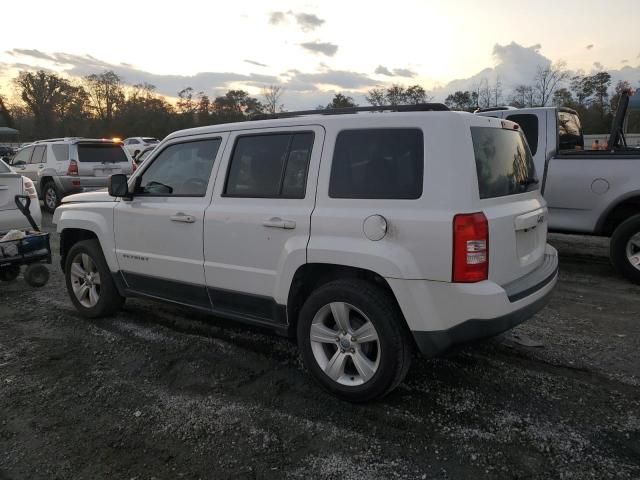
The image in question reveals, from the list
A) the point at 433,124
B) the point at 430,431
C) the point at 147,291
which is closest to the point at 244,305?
the point at 147,291

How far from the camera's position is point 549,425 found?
9.78 ft

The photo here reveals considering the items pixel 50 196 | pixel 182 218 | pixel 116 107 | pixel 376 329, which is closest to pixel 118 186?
pixel 182 218

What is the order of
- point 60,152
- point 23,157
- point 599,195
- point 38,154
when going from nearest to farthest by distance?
point 599,195, point 60,152, point 38,154, point 23,157

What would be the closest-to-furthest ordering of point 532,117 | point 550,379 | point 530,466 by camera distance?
point 530,466 < point 550,379 < point 532,117

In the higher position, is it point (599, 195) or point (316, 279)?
point (599, 195)

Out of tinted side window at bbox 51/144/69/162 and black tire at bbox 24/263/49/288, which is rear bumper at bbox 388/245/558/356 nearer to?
black tire at bbox 24/263/49/288

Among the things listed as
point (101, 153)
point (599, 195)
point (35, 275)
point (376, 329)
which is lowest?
point (35, 275)

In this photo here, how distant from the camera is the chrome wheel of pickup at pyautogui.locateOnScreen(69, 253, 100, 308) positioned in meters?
4.96

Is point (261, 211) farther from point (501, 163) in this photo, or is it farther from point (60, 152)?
point (60, 152)

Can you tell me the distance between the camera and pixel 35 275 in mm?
5602

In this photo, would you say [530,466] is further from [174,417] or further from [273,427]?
[174,417]

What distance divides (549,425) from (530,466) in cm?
46

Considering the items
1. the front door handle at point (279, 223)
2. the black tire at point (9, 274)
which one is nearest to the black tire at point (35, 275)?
the black tire at point (9, 274)

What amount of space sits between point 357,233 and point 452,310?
719 millimetres
